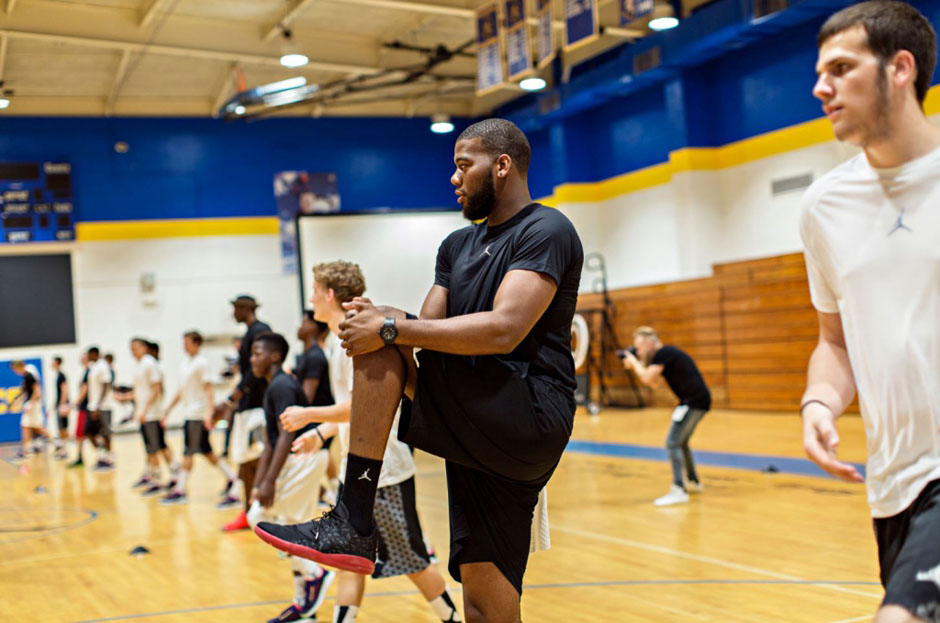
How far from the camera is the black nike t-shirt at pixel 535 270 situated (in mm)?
2732

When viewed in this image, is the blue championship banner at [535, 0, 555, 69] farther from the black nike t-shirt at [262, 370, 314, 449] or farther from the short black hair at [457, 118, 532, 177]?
the short black hair at [457, 118, 532, 177]

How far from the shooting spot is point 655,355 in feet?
28.9

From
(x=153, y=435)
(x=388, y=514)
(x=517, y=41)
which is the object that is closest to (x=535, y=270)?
(x=388, y=514)

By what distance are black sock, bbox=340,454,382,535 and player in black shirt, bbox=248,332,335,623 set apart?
207 centimetres

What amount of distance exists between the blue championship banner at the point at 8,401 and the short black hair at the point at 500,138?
19488mm

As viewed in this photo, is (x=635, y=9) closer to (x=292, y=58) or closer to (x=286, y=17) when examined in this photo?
(x=292, y=58)

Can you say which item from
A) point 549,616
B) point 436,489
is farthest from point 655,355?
point 549,616

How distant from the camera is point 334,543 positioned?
2.61m

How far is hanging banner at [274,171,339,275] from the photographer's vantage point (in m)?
22.5

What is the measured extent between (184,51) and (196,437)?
401 inches

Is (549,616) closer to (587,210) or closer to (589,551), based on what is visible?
(589,551)

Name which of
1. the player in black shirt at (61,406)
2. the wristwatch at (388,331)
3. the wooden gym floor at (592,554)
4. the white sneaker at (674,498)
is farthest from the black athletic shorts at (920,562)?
the player in black shirt at (61,406)

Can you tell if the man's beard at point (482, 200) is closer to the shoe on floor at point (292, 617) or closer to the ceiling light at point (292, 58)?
the shoe on floor at point (292, 617)

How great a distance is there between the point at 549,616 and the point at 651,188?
49.9 feet
